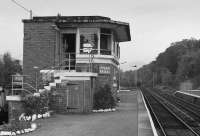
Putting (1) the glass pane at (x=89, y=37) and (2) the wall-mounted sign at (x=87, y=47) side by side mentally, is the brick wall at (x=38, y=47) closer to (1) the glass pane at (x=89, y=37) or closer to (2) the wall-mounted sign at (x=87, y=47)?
(1) the glass pane at (x=89, y=37)

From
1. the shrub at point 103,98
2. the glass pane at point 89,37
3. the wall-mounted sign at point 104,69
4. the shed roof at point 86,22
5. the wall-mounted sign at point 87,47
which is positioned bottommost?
the shrub at point 103,98

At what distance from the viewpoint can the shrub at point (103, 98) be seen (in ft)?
72.6

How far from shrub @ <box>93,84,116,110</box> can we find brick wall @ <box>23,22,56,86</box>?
3.72 m

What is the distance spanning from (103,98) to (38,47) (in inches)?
215

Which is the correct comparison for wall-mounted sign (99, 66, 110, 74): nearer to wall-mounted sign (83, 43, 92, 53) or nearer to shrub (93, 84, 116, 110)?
shrub (93, 84, 116, 110)

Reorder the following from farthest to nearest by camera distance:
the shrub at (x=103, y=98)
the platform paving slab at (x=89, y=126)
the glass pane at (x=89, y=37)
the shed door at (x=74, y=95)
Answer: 1. the glass pane at (x=89, y=37)
2. the shrub at (x=103, y=98)
3. the shed door at (x=74, y=95)
4. the platform paving slab at (x=89, y=126)

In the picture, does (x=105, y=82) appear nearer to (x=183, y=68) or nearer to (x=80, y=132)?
(x=80, y=132)

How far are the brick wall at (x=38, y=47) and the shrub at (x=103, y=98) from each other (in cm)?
372

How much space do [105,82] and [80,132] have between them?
10.1m

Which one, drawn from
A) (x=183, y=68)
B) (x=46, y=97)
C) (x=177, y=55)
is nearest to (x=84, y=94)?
(x=46, y=97)

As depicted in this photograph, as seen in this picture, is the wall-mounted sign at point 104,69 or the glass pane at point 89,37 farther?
the glass pane at point 89,37

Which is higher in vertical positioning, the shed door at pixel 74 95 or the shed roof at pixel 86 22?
the shed roof at pixel 86 22

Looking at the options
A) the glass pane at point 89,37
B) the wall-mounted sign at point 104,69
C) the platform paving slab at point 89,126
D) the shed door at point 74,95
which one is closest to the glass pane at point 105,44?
the glass pane at point 89,37

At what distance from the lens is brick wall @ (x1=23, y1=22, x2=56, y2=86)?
942 inches
